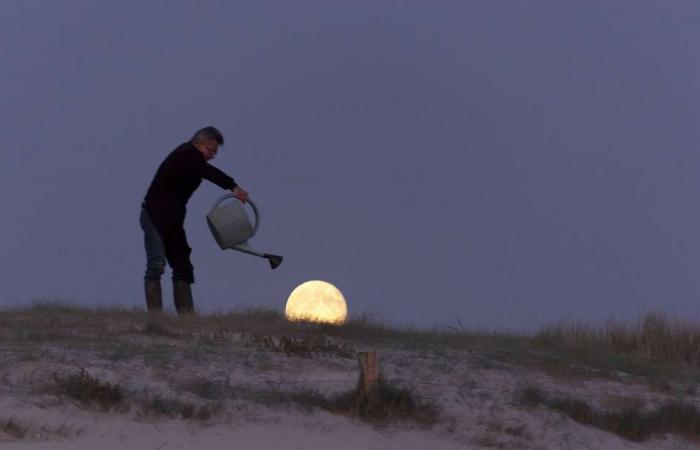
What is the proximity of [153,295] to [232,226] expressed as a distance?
962 mm

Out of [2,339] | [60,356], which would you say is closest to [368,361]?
[60,356]

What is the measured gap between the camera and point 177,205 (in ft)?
38.0

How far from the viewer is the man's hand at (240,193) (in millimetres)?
11352

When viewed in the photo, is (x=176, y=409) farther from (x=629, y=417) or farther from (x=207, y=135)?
(x=207, y=135)

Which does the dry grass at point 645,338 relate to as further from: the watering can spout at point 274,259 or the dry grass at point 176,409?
the dry grass at point 176,409

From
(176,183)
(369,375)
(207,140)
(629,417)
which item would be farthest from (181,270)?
(629,417)

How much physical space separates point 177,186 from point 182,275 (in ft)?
2.62

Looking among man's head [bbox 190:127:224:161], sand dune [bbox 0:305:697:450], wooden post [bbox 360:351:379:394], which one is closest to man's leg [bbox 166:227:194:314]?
sand dune [bbox 0:305:697:450]

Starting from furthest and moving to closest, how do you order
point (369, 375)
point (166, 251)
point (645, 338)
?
point (645, 338) < point (166, 251) < point (369, 375)

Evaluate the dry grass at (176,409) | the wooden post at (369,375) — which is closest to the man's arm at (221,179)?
the wooden post at (369,375)

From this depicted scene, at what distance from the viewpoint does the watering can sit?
474 inches

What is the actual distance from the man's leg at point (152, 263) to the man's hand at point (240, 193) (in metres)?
0.81

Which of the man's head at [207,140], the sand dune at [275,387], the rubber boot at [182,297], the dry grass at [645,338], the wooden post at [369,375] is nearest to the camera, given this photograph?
the sand dune at [275,387]

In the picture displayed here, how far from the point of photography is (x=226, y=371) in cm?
914
